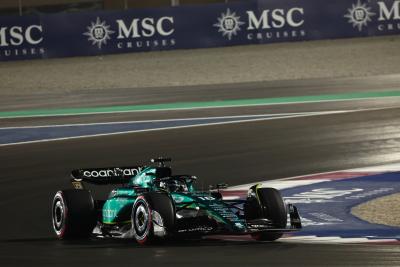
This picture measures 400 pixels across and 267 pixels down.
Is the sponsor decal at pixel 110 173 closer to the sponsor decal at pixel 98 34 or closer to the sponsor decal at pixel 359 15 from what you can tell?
the sponsor decal at pixel 98 34

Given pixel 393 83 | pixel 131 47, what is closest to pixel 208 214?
pixel 393 83

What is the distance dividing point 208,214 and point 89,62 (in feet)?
96.2

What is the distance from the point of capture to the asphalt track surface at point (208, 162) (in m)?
10.8

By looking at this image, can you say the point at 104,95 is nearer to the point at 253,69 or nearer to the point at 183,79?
the point at 183,79

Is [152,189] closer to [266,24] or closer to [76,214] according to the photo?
[76,214]

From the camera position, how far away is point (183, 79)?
3562cm

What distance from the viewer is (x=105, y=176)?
1300 centimetres

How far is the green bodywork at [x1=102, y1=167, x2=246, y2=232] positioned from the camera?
37.8 ft

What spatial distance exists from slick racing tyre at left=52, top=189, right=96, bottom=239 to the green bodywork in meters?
0.17

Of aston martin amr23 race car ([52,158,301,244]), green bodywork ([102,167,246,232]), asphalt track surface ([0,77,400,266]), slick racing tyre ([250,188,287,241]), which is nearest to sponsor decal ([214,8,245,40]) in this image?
asphalt track surface ([0,77,400,266])

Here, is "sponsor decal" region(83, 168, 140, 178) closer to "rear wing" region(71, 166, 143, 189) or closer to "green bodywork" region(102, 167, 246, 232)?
"rear wing" region(71, 166, 143, 189)

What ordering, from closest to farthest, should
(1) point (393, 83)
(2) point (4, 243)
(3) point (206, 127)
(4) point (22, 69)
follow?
(2) point (4, 243) → (3) point (206, 127) → (1) point (393, 83) → (4) point (22, 69)

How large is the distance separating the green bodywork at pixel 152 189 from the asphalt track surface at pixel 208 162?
0.26m

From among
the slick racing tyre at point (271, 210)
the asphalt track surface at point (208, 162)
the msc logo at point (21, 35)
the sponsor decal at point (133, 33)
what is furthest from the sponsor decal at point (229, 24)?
the slick racing tyre at point (271, 210)
